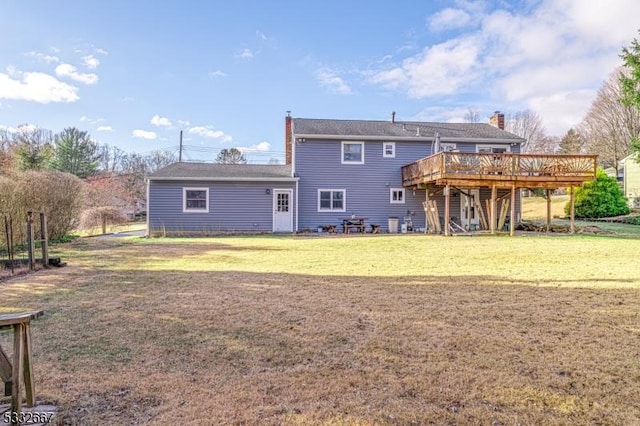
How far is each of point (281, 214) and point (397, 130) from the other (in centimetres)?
793

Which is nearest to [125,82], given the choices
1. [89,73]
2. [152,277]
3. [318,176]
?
[89,73]

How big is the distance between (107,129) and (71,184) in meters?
32.6

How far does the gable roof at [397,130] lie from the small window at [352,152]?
1.70 feet

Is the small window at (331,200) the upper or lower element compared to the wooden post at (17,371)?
upper

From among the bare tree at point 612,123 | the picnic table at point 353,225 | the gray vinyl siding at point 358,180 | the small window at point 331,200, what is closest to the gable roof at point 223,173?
the gray vinyl siding at point 358,180

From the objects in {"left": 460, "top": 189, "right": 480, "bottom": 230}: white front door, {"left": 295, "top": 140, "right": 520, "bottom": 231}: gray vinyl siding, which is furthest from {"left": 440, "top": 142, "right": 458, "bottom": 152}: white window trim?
{"left": 460, "top": 189, "right": 480, "bottom": 230}: white front door

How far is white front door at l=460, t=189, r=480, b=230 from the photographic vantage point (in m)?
20.0

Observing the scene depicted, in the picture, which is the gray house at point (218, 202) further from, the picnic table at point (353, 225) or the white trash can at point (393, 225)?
the white trash can at point (393, 225)

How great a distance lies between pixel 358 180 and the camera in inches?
791

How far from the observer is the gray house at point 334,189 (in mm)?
18938

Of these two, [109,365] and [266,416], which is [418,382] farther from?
[109,365]

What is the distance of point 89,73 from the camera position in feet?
75.4

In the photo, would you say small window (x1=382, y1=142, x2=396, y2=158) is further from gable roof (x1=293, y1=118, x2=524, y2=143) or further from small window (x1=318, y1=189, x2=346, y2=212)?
small window (x1=318, y1=189, x2=346, y2=212)

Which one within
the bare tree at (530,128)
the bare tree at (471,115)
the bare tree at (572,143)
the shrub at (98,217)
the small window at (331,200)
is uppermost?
the bare tree at (471,115)
